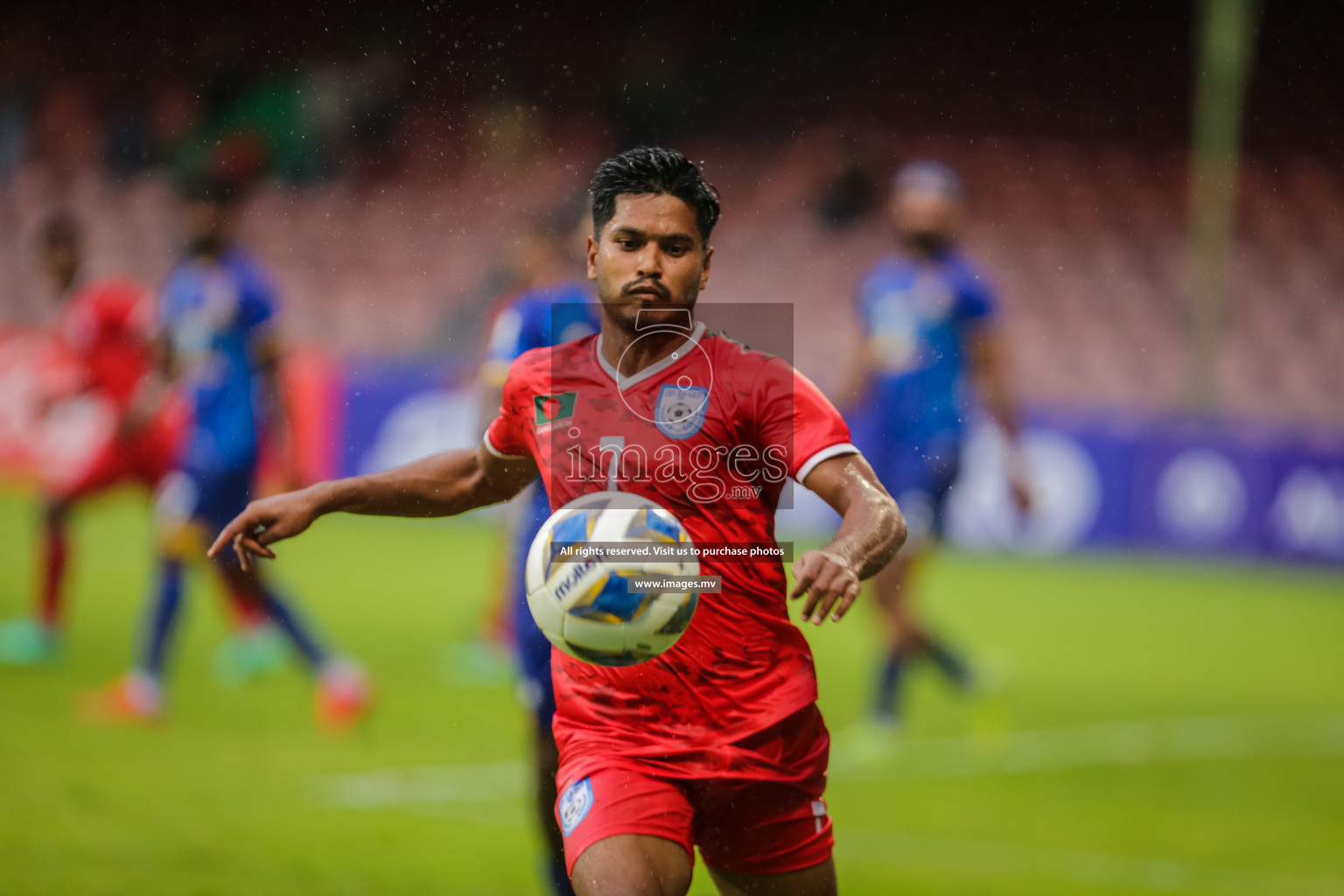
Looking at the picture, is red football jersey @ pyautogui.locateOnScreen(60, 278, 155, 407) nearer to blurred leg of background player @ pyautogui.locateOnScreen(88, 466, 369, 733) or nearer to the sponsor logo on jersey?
blurred leg of background player @ pyautogui.locateOnScreen(88, 466, 369, 733)

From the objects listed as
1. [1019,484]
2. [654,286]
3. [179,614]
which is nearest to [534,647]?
[654,286]

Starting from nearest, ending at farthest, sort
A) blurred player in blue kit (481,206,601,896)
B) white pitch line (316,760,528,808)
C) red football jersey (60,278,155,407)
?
blurred player in blue kit (481,206,601,896) < white pitch line (316,760,528,808) < red football jersey (60,278,155,407)

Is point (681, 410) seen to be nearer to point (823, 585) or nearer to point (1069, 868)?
point (823, 585)

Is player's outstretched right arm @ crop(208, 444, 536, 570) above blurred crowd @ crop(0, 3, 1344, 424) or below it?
below

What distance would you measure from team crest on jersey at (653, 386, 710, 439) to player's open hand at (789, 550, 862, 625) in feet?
1.76

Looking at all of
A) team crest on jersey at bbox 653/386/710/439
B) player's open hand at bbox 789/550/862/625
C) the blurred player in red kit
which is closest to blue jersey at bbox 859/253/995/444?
the blurred player in red kit

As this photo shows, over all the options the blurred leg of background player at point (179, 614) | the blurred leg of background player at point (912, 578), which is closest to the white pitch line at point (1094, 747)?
the blurred leg of background player at point (912, 578)

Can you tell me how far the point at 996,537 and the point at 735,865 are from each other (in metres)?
12.0

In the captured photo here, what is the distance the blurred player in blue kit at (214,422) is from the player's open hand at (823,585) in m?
4.45

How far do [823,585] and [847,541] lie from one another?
0.50 feet

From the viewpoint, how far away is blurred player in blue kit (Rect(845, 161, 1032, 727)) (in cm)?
661

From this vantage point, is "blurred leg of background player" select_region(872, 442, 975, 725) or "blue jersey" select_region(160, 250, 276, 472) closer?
"blue jersey" select_region(160, 250, 276, 472)

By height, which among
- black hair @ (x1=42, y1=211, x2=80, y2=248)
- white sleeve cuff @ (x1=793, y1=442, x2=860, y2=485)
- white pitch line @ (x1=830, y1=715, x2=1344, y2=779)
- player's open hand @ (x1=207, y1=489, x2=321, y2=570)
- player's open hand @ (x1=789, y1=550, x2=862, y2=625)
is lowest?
white pitch line @ (x1=830, y1=715, x2=1344, y2=779)

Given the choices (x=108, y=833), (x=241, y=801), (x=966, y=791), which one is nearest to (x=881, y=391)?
(x=966, y=791)
